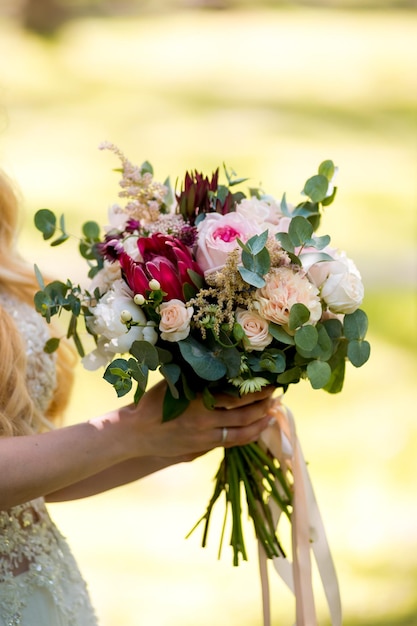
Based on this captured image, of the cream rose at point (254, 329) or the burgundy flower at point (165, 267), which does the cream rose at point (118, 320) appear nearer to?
the burgundy flower at point (165, 267)

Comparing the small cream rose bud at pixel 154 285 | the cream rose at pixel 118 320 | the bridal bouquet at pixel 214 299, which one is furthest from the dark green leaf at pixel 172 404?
the small cream rose bud at pixel 154 285

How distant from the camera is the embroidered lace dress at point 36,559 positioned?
7.58 feet

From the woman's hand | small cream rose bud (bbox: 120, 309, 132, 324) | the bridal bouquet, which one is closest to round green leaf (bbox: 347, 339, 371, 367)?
the bridal bouquet

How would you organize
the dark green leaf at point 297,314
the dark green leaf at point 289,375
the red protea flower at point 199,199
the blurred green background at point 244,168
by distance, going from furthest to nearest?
the blurred green background at point 244,168, the red protea flower at point 199,199, the dark green leaf at point 289,375, the dark green leaf at point 297,314

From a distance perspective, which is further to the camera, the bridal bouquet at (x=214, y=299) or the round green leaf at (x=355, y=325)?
the round green leaf at (x=355, y=325)

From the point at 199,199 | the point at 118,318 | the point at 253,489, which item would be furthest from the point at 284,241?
the point at 253,489

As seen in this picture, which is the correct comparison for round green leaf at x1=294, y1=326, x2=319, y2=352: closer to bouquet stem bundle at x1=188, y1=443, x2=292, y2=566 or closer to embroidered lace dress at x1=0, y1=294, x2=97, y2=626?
bouquet stem bundle at x1=188, y1=443, x2=292, y2=566

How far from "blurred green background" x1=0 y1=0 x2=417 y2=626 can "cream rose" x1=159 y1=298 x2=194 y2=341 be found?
0.90 m

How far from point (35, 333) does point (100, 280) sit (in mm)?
287

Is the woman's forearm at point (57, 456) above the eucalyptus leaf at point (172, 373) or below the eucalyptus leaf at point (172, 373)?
below

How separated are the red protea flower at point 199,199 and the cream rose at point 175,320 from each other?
0.86 feet

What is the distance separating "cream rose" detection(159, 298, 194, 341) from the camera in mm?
1994

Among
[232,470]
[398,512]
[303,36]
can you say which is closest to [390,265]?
[398,512]

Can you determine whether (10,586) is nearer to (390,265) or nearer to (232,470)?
(232,470)
